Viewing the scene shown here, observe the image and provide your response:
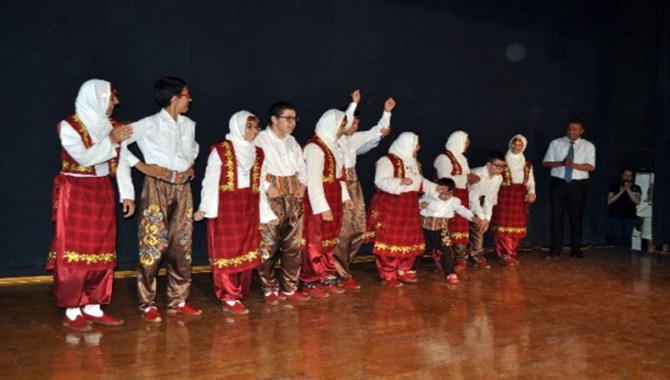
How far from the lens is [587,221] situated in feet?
25.3

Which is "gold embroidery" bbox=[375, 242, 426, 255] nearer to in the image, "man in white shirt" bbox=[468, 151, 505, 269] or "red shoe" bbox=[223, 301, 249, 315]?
"man in white shirt" bbox=[468, 151, 505, 269]

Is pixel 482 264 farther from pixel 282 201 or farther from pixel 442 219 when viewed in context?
pixel 282 201

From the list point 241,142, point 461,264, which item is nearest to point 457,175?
point 461,264

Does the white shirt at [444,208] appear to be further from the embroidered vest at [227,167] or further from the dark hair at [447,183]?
the embroidered vest at [227,167]

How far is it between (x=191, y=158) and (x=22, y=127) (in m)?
1.49

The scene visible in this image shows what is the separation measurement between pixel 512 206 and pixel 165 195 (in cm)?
357

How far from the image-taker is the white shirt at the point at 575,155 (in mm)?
6539

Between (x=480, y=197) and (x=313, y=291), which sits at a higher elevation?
(x=480, y=197)

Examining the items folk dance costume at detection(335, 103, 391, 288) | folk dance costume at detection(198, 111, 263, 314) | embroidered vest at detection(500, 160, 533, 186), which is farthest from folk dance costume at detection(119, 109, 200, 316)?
embroidered vest at detection(500, 160, 533, 186)

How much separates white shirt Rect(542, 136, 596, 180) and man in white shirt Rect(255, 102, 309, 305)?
3.43 meters

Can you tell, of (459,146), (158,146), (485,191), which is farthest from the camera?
(485,191)

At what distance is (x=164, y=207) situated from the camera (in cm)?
366

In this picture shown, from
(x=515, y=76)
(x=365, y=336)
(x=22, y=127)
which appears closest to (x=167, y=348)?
(x=365, y=336)

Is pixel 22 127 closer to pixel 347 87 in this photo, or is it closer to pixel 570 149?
pixel 347 87
